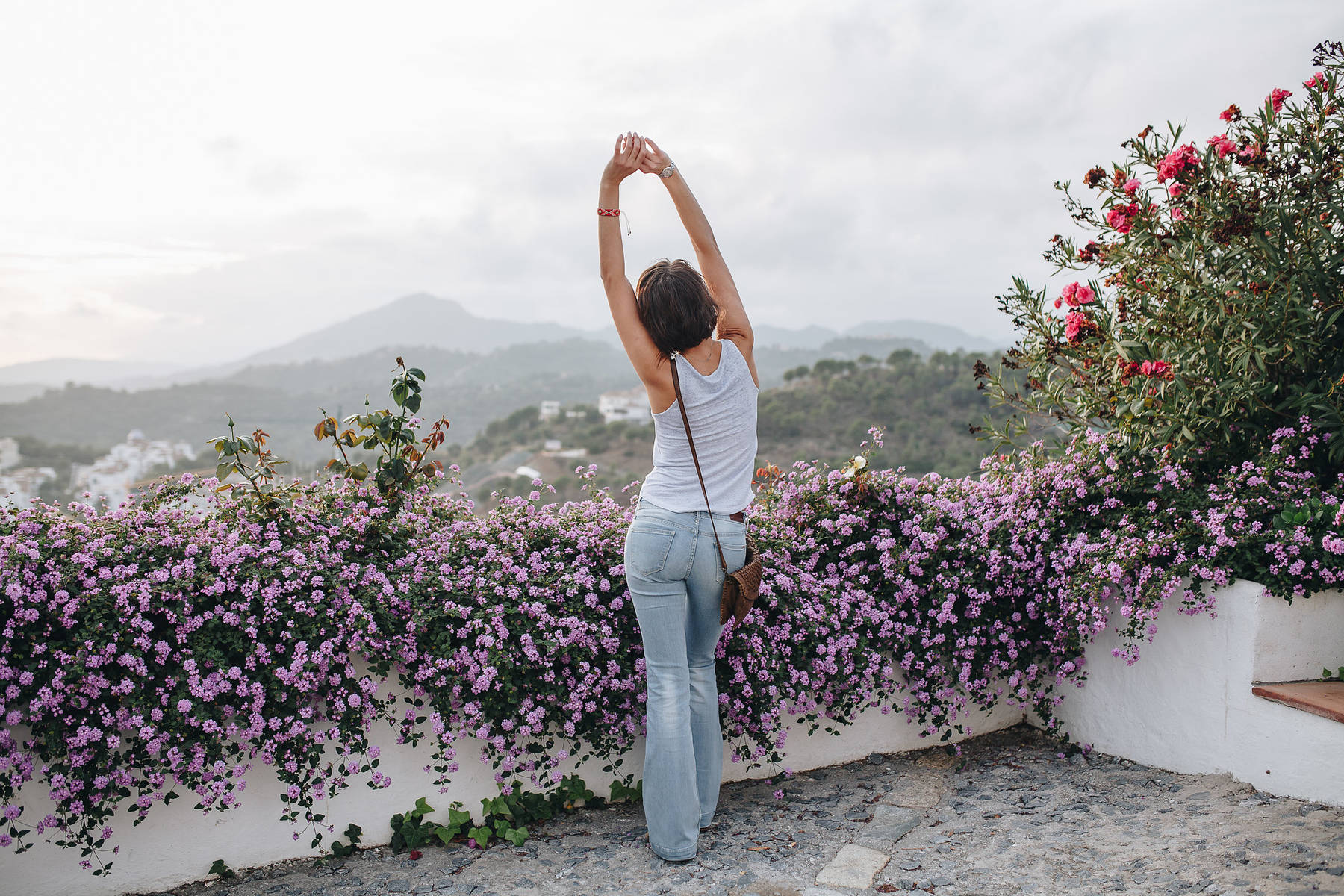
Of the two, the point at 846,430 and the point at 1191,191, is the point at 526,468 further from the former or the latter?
the point at 1191,191

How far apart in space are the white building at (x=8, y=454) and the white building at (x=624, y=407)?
23845 mm

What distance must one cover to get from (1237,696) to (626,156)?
265cm

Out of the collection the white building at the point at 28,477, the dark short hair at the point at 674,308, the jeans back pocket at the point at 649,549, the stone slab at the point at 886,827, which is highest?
the dark short hair at the point at 674,308

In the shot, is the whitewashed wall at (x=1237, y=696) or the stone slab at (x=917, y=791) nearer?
the whitewashed wall at (x=1237, y=696)

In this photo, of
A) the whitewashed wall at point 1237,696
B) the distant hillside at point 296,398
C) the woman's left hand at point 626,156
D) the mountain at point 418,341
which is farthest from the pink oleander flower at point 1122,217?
the distant hillside at point 296,398

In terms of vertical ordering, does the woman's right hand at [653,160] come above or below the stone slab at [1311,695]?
above

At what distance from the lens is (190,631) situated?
2430 mm

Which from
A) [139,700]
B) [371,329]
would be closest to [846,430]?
[139,700]

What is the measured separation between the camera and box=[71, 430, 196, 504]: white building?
3134cm

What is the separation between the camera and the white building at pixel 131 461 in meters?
31.3

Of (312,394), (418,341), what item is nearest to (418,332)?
(418,341)

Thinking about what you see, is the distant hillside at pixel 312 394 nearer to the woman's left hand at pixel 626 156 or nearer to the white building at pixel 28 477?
the white building at pixel 28 477

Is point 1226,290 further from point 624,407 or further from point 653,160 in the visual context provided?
point 624,407

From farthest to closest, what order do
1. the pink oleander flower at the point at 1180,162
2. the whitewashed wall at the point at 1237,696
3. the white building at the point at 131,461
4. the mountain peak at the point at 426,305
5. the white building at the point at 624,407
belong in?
the mountain peak at the point at 426,305, the white building at the point at 624,407, the white building at the point at 131,461, the pink oleander flower at the point at 1180,162, the whitewashed wall at the point at 1237,696
